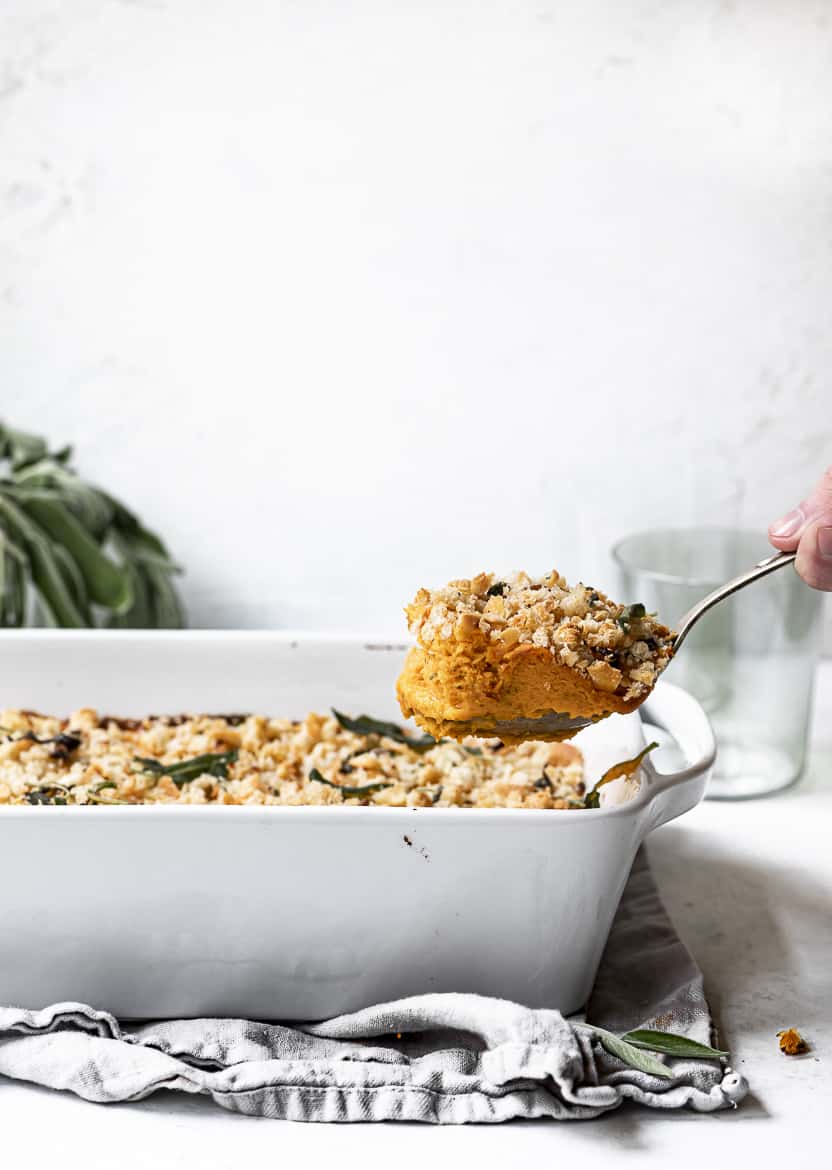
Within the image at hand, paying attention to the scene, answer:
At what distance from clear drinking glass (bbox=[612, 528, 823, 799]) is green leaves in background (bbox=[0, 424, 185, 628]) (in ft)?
1.85

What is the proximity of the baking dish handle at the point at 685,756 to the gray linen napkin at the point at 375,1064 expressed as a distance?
15cm

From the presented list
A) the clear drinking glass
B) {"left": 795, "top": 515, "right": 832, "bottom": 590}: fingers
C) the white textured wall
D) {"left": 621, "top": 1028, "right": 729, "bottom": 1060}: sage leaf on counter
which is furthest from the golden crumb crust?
the white textured wall

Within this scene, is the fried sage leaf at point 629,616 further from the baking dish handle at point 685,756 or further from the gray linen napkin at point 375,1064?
the gray linen napkin at point 375,1064

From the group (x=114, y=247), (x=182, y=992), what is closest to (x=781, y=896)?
(x=182, y=992)

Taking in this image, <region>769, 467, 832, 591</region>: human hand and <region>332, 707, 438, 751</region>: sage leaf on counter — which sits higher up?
<region>769, 467, 832, 591</region>: human hand

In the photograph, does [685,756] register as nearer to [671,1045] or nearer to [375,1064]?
[671,1045]

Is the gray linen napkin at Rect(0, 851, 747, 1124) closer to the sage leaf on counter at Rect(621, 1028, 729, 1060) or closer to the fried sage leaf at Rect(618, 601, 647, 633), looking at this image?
the sage leaf on counter at Rect(621, 1028, 729, 1060)

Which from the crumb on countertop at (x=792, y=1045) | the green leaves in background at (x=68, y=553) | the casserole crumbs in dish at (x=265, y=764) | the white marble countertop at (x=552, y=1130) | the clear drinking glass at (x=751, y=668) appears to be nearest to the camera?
the white marble countertop at (x=552, y=1130)

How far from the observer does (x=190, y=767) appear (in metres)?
1.13

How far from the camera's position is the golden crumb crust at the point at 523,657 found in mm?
915

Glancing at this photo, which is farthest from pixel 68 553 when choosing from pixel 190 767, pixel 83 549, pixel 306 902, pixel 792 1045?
pixel 792 1045

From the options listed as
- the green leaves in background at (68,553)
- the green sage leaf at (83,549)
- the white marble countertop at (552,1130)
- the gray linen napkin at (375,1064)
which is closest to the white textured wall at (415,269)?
the green leaves in background at (68,553)

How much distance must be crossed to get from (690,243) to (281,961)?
1051 mm

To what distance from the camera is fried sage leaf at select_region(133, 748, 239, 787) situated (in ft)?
3.69
